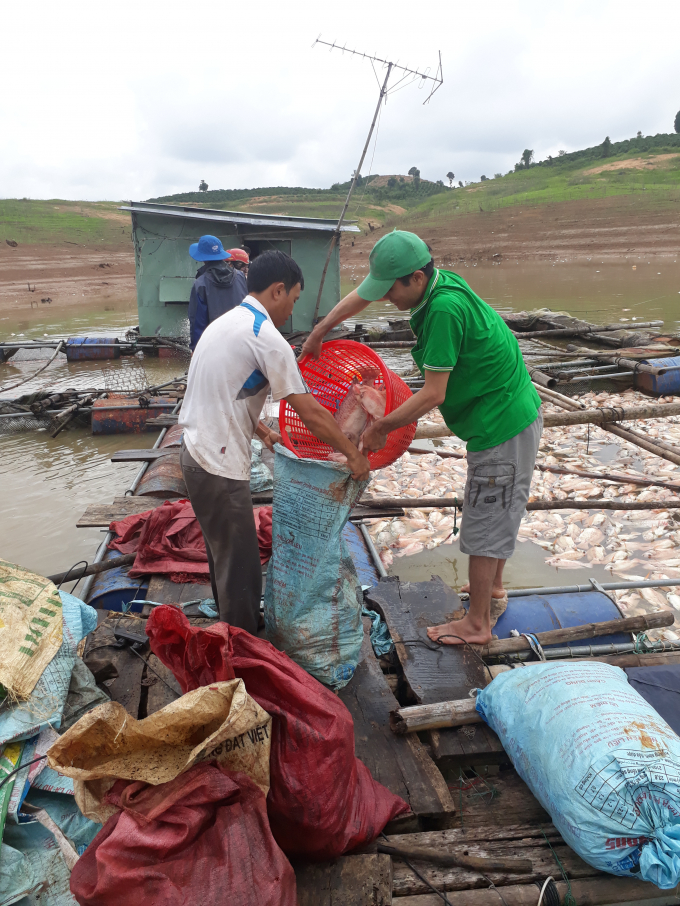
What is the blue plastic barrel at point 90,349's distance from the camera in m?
13.1

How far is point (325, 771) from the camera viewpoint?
183 cm

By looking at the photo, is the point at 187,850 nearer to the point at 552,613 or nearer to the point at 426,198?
the point at 552,613

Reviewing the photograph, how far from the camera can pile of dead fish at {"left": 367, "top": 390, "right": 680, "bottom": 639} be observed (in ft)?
15.0

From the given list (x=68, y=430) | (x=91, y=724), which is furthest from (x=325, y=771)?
(x=68, y=430)

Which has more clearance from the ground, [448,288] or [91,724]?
[448,288]

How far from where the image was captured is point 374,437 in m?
2.61

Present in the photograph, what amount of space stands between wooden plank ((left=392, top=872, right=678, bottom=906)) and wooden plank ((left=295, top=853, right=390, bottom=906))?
0.07 m

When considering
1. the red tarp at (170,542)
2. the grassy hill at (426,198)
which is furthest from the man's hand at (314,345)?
the grassy hill at (426,198)

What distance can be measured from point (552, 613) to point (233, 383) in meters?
2.31

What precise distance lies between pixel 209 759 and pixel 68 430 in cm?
829

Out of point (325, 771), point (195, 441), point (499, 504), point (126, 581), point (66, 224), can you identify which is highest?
point (66, 224)

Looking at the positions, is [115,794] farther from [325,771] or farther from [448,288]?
[448,288]

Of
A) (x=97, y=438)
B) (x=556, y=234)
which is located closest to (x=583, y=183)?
(x=556, y=234)

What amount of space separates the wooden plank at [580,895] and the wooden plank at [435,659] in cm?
59
